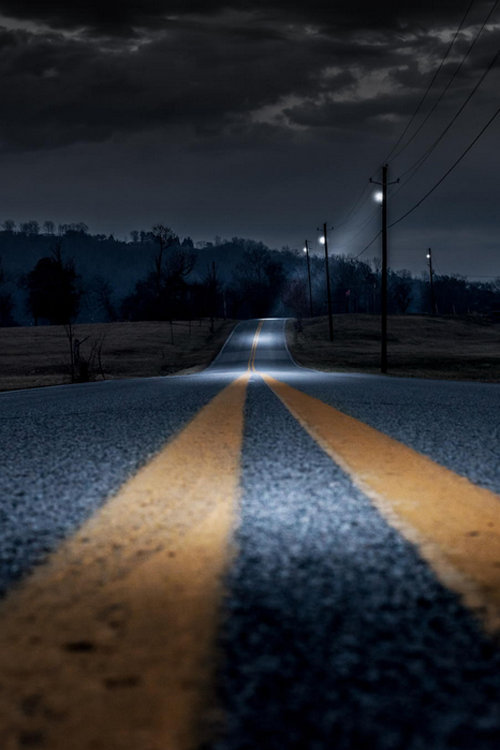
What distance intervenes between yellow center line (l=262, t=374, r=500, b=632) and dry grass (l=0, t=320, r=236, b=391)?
2606 centimetres

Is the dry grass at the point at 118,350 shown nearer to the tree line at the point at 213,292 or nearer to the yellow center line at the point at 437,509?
the tree line at the point at 213,292

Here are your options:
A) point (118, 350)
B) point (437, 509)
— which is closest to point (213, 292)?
point (118, 350)

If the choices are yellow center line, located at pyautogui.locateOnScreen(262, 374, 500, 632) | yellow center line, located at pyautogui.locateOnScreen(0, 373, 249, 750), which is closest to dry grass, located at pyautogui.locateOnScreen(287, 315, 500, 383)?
yellow center line, located at pyautogui.locateOnScreen(262, 374, 500, 632)

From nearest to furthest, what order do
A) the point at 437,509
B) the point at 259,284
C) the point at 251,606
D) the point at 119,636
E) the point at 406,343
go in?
the point at 119,636, the point at 251,606, the point at 437,509, the point at 406,343, the point at 259,284

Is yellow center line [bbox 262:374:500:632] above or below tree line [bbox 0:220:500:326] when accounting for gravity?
below

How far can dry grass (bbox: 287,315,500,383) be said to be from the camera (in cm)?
3309

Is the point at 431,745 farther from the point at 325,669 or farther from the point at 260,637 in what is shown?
the point at 260,637

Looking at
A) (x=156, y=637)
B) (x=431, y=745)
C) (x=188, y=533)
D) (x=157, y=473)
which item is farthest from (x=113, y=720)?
(x=157, y=473)

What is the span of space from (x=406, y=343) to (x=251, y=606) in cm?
5682

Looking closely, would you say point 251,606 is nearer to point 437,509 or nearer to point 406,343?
point 437,509

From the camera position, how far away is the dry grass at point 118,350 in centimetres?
3636

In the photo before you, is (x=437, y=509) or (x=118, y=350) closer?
(x=437, y=509)

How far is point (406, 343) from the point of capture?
55875 mm

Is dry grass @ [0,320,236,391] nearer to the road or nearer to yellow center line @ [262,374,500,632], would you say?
yellow center line @ [262,374,500,632]
